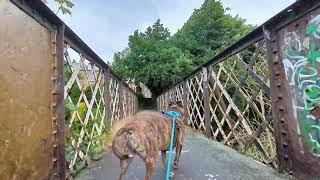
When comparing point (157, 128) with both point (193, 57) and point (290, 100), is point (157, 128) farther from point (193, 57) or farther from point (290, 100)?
point (193, 57)

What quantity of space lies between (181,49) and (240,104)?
42.3 feet

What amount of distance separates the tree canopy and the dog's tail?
55.5ft

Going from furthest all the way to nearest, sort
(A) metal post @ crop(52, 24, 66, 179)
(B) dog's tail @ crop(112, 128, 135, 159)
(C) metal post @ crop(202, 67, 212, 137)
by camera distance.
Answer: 1. (C) metal post @ crop(202, 67, 212, 137)
2. (A) metal post @ crop(52, 24, 66, 179)
3. (B) dog's tail @ crop(112, 128, 135, 159)

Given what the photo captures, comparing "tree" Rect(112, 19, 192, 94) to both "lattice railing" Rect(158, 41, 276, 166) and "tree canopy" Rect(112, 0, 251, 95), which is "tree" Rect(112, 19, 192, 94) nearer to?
"tree canopy" Rect(112, 0, 251, 95)

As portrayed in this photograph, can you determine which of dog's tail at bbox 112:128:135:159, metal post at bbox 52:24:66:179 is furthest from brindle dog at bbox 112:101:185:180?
metal post at bbox 52:24:66:179

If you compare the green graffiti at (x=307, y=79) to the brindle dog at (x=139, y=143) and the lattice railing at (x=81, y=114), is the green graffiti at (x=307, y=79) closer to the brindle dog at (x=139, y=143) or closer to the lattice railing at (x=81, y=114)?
the brindle dog at (x=139, y=143)

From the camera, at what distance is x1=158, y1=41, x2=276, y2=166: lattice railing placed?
4.94 m

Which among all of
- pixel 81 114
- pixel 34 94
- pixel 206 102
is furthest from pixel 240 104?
pixel 34 94

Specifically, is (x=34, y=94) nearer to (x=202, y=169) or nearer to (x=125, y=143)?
(x=125, y=143)

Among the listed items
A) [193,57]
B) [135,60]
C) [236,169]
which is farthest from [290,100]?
[135,60]

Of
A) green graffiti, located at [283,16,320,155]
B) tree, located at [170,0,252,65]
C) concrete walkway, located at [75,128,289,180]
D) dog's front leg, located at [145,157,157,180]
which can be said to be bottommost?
concrete walkway, located at [75,128,289,180]

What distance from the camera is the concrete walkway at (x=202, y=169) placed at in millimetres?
3994

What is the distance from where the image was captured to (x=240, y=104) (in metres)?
10.1

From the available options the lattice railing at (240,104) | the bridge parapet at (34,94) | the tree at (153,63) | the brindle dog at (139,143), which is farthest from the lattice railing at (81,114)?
the tree at (153,63)
